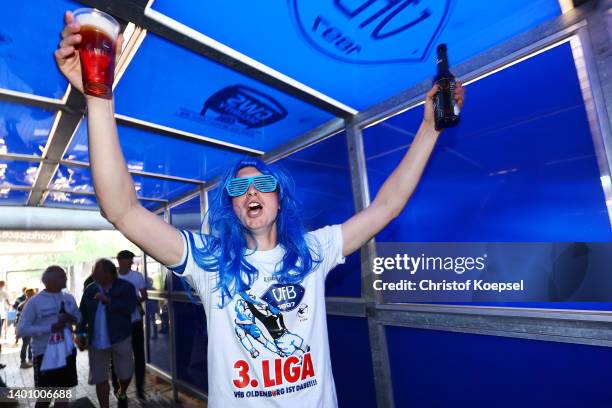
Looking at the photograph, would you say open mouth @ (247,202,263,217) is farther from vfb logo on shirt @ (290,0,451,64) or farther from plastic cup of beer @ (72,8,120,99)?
vfb logo on shirt @ (290,0,451,64)

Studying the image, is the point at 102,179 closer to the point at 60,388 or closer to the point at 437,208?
the point at 437,208

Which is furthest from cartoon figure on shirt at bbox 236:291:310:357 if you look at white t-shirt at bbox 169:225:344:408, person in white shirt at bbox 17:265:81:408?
person in white shirt at bbox 17:265:81:408

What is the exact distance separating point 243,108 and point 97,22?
1.59 meters

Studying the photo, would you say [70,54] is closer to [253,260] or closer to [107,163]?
[107,163]

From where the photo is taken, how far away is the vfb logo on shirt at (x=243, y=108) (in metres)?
2.46

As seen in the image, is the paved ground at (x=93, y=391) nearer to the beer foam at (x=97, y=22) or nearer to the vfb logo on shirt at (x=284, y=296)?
the vfb logo on shirt at (x=284, y=296)

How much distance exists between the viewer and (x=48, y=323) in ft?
12.5

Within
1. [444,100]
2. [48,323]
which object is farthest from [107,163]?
[48,323]

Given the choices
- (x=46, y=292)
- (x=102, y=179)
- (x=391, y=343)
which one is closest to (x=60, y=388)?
(x=46, y=292)

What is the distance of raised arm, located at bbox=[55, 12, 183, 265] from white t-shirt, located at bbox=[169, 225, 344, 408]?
8.9 inches

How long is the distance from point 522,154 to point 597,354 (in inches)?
44.5

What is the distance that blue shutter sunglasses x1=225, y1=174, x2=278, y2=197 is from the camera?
157cm

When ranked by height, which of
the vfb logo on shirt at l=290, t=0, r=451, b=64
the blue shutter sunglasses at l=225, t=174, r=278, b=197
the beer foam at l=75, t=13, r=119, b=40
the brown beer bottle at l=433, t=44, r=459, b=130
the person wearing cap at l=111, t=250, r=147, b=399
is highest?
the vfb logo on shirt at l=290, t=0, r=451, b=64

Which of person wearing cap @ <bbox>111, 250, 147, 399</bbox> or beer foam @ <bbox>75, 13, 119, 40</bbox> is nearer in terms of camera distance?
beer foam @ <bbox>75, 13, 119, 40</bbox>
